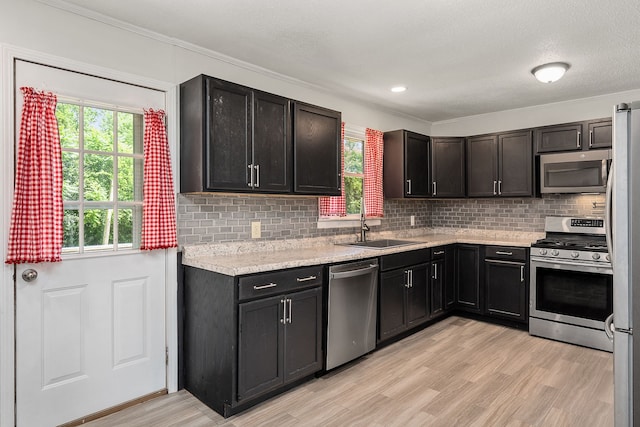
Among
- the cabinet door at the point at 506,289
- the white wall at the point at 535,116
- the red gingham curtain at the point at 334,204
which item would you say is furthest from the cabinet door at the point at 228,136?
the white wall at the point at 535,116

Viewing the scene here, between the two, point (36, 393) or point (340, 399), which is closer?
point (36, 393)

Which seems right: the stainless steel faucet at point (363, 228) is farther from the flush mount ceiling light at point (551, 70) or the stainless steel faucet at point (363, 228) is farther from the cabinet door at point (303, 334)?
the flush mount ceiling light at point (551, 70)

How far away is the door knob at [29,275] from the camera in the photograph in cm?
213

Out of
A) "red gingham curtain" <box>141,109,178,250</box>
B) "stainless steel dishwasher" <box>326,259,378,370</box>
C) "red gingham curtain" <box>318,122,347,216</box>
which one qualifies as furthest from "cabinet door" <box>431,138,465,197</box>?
"red gingham curtain" <box>141,109,178,250</box>

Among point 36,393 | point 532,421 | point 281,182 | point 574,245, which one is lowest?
point 532,421

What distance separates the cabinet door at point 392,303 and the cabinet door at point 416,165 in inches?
49.5

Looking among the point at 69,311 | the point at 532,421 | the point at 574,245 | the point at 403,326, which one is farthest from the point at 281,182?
the point at 574,245

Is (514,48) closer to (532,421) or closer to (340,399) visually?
(532,421)

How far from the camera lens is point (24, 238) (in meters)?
2.07

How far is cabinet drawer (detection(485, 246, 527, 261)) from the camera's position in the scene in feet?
13.3

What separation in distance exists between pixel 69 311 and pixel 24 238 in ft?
1.67

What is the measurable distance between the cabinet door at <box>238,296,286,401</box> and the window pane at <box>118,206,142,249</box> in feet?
2.94

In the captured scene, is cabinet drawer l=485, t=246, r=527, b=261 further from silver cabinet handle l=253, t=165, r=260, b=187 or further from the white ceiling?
silver cabinet handle l=253, t=165, r=260, b=187

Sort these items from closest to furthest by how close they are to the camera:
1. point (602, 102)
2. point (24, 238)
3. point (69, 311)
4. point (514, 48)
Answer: point (24, 238)
point (69, 311)
point (514, 48)
point (602, 102)
